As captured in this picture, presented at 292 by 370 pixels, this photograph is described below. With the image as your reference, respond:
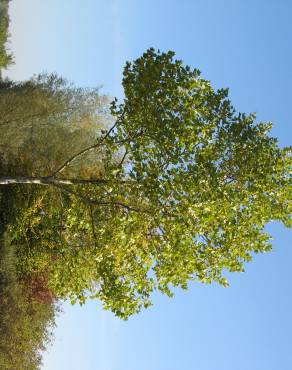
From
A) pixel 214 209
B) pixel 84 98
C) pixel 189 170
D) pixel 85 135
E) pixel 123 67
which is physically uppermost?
Answer: pixel 84 98

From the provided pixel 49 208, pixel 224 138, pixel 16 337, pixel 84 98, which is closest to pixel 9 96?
pixel 84 98

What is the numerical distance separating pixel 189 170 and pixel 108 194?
327cm

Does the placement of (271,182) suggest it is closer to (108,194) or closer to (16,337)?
(108,194)

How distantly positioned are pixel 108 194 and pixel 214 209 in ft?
13.0

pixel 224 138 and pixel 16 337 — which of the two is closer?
pixel 224 138

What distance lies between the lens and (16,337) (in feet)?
69.7

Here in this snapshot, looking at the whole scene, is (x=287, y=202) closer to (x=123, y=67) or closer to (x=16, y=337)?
(x=123, y=67)

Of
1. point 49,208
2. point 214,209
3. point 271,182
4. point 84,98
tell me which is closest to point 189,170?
point 214,209

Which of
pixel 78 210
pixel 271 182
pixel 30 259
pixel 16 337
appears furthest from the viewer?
pixel 30 259

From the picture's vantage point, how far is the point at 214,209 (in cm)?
1422

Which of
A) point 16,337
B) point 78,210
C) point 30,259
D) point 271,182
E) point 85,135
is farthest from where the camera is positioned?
point 85,135

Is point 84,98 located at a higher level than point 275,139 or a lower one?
higher

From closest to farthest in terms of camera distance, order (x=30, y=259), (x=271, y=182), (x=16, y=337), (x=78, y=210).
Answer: (x=271, y=182), (x=78, y=210), (x=16, y=337), (x=30, y=259)

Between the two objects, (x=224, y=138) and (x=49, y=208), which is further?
(x=49, y=208)
